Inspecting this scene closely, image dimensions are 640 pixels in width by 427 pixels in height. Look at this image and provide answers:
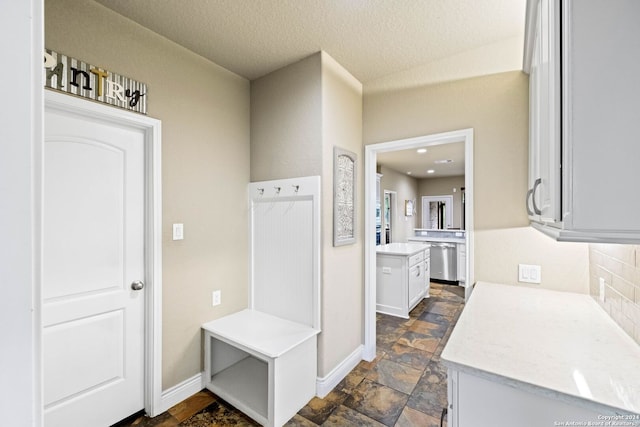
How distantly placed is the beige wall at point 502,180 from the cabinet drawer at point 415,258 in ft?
6.06

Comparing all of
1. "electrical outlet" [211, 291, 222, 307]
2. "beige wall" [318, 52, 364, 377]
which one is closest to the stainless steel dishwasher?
"beige wall" [318, 52, 364, 377]

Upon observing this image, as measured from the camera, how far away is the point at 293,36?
2.02 meters

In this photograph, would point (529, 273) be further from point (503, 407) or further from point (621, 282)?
point (503, 407)

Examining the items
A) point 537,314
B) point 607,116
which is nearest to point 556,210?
point 607,116

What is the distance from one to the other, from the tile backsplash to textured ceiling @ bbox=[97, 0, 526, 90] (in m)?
1.39

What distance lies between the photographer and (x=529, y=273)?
1972 mm

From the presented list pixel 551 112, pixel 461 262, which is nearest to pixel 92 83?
pixel 551 112

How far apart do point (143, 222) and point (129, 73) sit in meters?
0.97

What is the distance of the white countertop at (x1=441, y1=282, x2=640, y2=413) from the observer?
888 millimetres

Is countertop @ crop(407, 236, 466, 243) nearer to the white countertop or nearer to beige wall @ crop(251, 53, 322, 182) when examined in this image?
the white countertop

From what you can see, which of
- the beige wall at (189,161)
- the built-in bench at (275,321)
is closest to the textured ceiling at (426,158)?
the built-in bench at (275,321)

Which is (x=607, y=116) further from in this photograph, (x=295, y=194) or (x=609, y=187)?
(x=295, y=194)

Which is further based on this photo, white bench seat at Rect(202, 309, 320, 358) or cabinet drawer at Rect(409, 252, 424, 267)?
cabinet drawer at Rect(409, 252, 424, 267)

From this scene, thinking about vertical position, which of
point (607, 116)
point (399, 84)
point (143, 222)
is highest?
point (399, 84)
